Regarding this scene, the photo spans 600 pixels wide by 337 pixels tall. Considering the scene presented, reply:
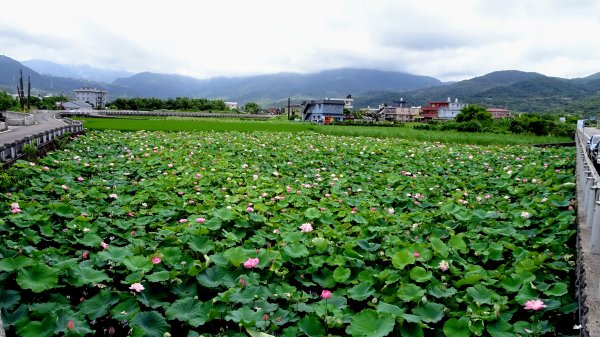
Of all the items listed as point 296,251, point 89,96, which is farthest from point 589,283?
point 89,96

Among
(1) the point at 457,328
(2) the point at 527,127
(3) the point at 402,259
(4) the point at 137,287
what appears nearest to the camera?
(1) the point at 457,328

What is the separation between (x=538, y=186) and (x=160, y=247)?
6611mm

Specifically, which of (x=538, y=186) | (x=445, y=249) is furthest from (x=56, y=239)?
(x=538, y=186)

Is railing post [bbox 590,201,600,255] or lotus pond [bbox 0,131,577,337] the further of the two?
railing post [bbox 590,201,600,255]

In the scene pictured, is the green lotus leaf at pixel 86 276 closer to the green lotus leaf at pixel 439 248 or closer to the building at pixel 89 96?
the green lotus leaf at pixel 439 248

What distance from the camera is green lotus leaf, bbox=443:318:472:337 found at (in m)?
2.51

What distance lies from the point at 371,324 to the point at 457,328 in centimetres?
61

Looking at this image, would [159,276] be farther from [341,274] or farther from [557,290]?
[557,290]

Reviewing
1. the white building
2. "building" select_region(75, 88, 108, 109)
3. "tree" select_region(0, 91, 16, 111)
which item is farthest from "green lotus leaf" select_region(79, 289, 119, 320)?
"building" select_region(75, 88, 108, 109)

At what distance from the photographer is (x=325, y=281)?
3295 mm

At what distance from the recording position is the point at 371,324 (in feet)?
8.02

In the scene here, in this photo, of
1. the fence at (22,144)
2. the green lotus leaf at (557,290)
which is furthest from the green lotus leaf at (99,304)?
the fence at (22,144)

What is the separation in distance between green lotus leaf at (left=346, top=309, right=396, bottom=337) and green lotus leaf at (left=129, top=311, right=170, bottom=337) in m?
1.19

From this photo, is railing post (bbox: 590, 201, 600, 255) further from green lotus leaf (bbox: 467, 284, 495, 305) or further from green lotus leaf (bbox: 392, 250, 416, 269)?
green lotus leaf (bbox: 392, 250, 416, 269)
